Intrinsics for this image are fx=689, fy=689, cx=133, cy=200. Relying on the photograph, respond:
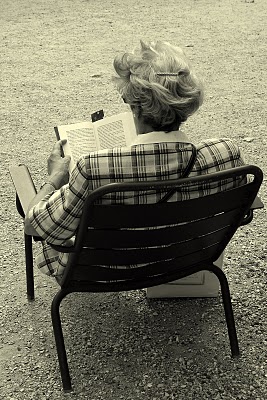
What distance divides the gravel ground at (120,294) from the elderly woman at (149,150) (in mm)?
571

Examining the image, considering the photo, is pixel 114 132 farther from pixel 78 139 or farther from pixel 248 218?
pixel 248 218

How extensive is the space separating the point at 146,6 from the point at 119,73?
5303 mm

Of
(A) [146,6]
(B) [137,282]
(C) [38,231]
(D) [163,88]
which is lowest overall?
(A) [146,6]

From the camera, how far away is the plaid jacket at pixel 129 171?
1866mm

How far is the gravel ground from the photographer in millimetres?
2287

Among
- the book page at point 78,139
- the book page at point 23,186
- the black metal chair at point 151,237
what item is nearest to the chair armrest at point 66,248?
the black metal chair at point 151,237

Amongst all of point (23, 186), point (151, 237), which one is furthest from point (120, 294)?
point (151, 237)

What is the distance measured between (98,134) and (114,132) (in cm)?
6

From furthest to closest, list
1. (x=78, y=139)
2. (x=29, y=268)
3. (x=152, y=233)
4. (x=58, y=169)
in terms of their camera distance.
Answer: (x=29, y=268) → (x=78, y=139) → (x=58, y=169) → (x=152, y=233)

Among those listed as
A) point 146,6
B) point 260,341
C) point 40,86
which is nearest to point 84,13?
point 146,6

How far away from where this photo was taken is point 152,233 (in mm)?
1984

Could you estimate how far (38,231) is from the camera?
2.02 metres

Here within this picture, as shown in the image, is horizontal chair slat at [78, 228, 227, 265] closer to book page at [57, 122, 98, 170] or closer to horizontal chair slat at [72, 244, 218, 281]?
horizontal chair slat at [72, 244, 218, 281]

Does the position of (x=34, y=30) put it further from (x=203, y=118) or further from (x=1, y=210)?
(x=1, y=210)
